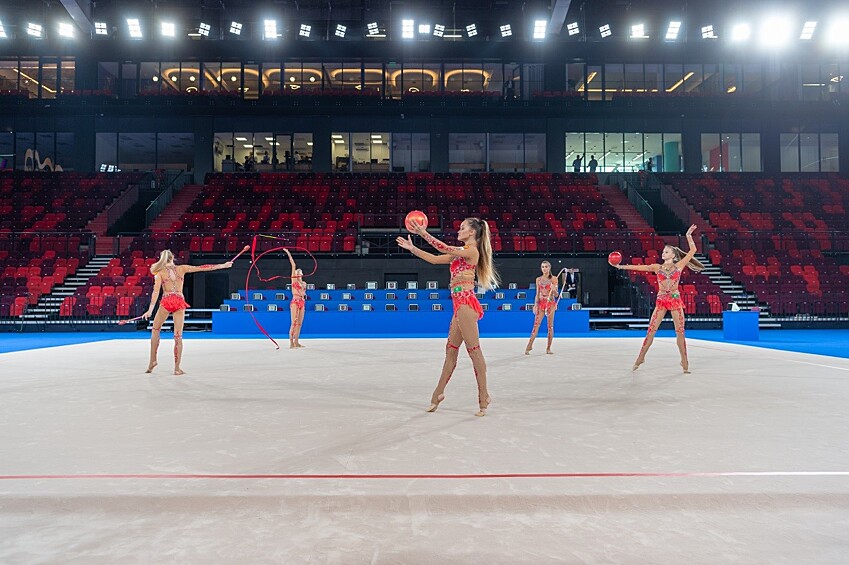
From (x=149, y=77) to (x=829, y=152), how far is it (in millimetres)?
46827

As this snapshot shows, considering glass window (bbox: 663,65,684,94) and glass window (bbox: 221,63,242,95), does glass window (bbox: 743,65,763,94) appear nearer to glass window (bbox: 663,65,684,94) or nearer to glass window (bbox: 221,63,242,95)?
glass window (bbox: 663,65,684,94)

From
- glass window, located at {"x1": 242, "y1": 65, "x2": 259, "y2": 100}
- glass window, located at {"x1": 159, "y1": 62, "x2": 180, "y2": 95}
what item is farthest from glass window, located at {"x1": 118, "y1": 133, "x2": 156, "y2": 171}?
glass window, located at {"x1": 242, "y1": 65, "x2": 259, "y2": 100}

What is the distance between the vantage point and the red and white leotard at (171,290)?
905 cm

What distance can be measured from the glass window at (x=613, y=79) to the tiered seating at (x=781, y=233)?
768 centimetres

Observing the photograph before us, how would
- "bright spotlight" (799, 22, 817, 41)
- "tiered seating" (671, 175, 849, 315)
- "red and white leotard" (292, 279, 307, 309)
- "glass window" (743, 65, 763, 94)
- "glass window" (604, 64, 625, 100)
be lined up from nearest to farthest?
"red and white leotard" (292, 279, 307, 309) < "tiered seating" (671, 175, 849, 315) < "bright spotlight" (799, 22, 817, 41) < "glass window" (604, 64, 625, 100) < "glass window" (743, 65, 763, 94)

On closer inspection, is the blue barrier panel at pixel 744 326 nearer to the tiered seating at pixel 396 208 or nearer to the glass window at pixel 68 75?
the tiered seating at pixel 396 208

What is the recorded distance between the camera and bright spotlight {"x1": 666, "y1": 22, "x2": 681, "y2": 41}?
106 ft

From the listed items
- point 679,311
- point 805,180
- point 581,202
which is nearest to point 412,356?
point 679,311

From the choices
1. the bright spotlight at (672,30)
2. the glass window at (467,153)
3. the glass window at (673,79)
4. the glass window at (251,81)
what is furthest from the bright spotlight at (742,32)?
the glass window at (251,81)

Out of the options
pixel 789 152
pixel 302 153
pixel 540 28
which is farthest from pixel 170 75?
pixel 789 152

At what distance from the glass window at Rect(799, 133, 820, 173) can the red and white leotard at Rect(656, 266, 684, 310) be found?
3449cm

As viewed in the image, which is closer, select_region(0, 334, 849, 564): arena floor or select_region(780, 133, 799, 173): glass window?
select_region(0, 334, 849, 564): arena floor

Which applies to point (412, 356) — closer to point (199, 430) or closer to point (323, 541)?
point (199, 430)

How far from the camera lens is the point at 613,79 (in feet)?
116
